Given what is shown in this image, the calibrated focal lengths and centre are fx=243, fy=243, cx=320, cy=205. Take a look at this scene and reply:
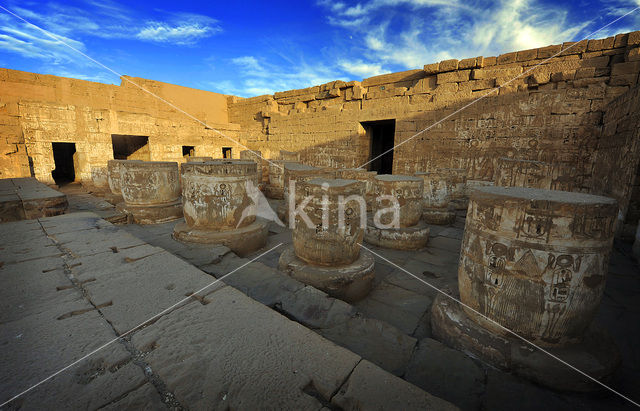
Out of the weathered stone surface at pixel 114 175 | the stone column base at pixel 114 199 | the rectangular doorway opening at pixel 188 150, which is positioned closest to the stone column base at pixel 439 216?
the stone column base at pixel 114 199

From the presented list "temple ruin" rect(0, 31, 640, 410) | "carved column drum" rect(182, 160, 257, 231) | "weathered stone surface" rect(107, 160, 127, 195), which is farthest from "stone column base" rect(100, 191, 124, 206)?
"carved column drum" rect(182, 160, 257, 231)

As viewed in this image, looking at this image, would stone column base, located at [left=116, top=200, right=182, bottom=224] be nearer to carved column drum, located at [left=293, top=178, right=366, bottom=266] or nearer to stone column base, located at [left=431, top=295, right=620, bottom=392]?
carved column drum, located at [left=293, top=178, right=366, bottom=266]

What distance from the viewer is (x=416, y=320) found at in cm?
265

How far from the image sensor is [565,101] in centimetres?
704

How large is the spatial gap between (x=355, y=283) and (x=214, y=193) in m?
2.61

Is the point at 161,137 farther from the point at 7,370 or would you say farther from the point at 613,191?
the point at 613,191

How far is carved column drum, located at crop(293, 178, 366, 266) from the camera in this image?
2990 mm

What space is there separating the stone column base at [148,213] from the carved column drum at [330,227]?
378 centimetres

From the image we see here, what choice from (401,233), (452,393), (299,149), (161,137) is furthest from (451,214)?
(161,137)

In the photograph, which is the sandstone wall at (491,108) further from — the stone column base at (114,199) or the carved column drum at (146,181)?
the stone column base at (114,199)

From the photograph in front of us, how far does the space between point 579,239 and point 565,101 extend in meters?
8.18

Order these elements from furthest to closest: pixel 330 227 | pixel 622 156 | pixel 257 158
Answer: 1. pixel 257 158
2. pixel 622 156
3. pixel 330 227

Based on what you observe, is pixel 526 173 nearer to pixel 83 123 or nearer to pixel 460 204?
pixel 460 204

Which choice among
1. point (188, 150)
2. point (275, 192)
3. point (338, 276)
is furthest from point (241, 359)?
point (188, 150)
